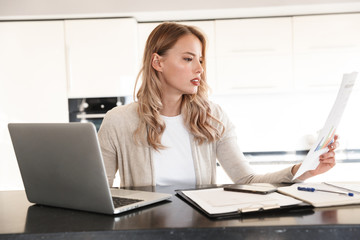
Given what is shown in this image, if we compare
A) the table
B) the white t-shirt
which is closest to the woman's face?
the white t-shirt

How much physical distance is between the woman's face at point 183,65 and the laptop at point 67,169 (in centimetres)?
70

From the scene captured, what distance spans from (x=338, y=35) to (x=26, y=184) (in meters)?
2.86

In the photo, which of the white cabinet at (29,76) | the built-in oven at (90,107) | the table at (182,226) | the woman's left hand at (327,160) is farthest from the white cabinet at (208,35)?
the table at (182,226)

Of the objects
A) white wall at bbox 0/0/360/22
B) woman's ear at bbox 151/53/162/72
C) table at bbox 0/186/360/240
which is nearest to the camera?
table at bbox 0/186/360/240

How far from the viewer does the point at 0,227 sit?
758 mm

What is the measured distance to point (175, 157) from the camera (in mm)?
1567

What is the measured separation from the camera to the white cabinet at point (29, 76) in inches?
116

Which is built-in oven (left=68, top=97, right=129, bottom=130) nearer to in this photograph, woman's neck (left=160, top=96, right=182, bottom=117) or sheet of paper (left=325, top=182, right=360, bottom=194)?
woman's neck (left=160, top=96, right=182, bottom=117)

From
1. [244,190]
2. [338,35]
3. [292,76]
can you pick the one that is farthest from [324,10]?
[244,190]

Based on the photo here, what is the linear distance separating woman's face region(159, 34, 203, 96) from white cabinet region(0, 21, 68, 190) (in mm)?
1620

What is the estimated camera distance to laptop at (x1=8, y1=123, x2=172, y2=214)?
80cm

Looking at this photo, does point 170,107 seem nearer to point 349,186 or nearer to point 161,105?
point 161,105

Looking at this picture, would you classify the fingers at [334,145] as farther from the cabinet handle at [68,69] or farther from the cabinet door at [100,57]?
the cabinet handle at [68,69]

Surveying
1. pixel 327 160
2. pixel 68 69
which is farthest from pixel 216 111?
pixel 68 69
